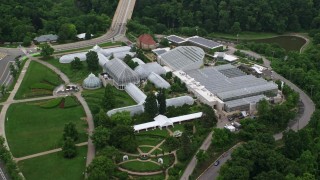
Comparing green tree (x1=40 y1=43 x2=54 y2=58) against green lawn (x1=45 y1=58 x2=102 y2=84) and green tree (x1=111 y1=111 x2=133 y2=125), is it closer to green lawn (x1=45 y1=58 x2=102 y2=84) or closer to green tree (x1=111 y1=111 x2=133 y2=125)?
green lawn (x1=45 y1=58 x2=102 y2=84)

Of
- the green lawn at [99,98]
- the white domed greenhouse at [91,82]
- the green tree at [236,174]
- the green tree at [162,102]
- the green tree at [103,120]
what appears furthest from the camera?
the white domed greenhouse at [91,82]

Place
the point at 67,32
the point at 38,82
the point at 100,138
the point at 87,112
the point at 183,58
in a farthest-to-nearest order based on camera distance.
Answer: the point at 67,32 → the point at 183,58 → the point at 38,82 → the point at 87,112 → the point at 100,138

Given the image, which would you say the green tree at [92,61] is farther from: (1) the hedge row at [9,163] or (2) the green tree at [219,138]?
(2) the green tree at [219,138]

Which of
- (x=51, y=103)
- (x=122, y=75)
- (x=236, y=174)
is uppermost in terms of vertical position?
(x=236, y=174)

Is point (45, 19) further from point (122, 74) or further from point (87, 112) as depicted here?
point (87, 112)

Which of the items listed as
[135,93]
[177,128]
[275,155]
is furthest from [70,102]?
[275,155]

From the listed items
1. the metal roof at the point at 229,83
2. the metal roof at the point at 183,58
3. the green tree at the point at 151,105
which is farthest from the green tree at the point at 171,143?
the metal roof at the point at 183,58

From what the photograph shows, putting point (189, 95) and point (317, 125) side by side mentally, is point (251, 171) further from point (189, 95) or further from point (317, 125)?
point (189, 95)
